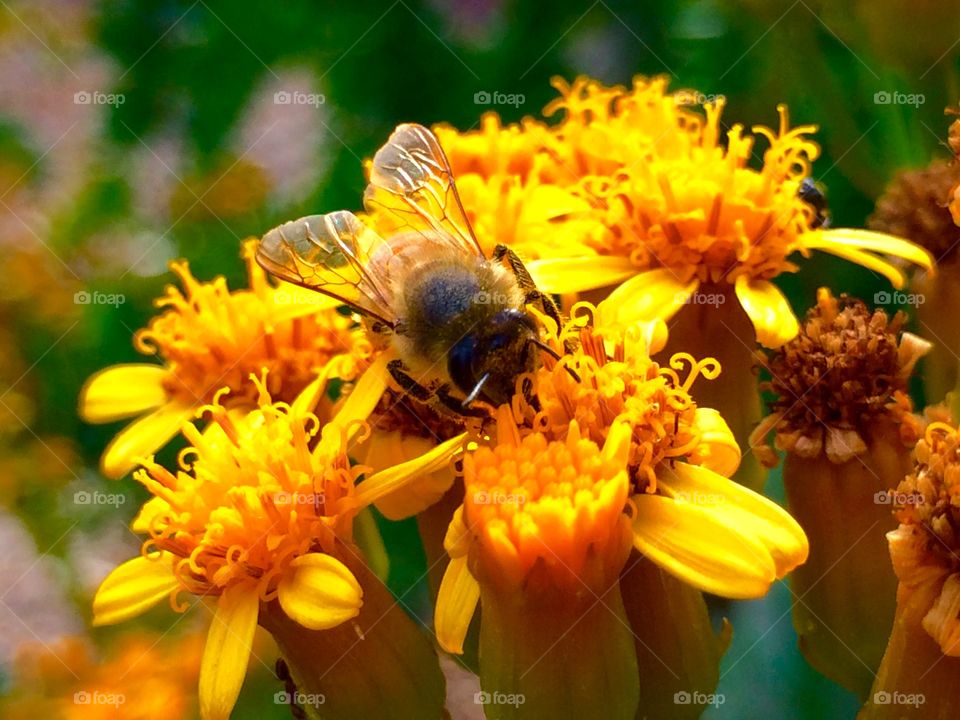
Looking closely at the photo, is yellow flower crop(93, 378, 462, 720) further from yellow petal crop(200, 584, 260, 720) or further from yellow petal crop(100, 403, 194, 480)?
yellow petal crop(100, 403, 194, 480)

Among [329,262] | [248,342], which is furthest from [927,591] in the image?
[248,342]

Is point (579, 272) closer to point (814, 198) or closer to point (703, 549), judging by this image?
point (814, 198)

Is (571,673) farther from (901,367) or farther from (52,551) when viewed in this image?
(52,551)

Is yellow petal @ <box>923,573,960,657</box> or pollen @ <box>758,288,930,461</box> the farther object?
pollen @ <box>758,288,930,461</box>

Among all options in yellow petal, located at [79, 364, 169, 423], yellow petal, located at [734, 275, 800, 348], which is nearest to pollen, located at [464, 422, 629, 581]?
yellow petal, located at [734, 275, 800, 348]

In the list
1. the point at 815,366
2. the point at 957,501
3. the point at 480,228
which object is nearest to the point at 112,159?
the point at 480,228

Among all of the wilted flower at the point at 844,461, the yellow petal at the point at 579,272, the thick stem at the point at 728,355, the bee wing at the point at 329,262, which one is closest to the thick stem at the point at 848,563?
the wilted flower at the point at 844,461
